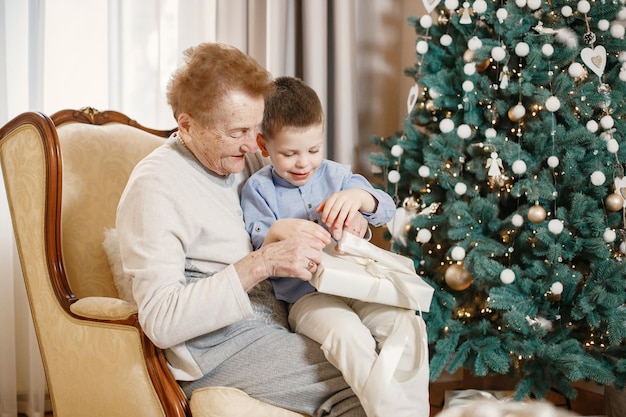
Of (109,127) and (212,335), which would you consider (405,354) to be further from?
(109,127)

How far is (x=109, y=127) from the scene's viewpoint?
2.16m

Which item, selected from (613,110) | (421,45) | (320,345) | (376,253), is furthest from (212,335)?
(613,110)

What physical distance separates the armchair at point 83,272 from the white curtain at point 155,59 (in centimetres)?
83

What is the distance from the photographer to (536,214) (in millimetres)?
2541

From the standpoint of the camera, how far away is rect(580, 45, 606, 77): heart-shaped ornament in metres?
2.56

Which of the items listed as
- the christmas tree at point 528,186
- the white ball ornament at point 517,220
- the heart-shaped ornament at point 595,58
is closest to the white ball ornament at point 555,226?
the christmas tree at point 528,186

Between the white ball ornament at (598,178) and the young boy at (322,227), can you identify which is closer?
the young boy at (322,227)

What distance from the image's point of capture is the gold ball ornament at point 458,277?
105 inches

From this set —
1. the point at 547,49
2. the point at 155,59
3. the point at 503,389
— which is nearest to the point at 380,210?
the point at 547,49

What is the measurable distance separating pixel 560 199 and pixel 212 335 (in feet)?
5.27

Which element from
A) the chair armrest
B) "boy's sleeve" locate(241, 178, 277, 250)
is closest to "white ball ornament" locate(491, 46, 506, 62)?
"boy's sleeve" locate(241, 178, 277, 250)

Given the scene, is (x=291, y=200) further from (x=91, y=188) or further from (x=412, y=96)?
(x=412, y=96)

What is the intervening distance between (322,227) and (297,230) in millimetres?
137

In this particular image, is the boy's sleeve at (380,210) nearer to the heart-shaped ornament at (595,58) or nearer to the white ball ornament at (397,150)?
the white ball ornament at (397,150)
